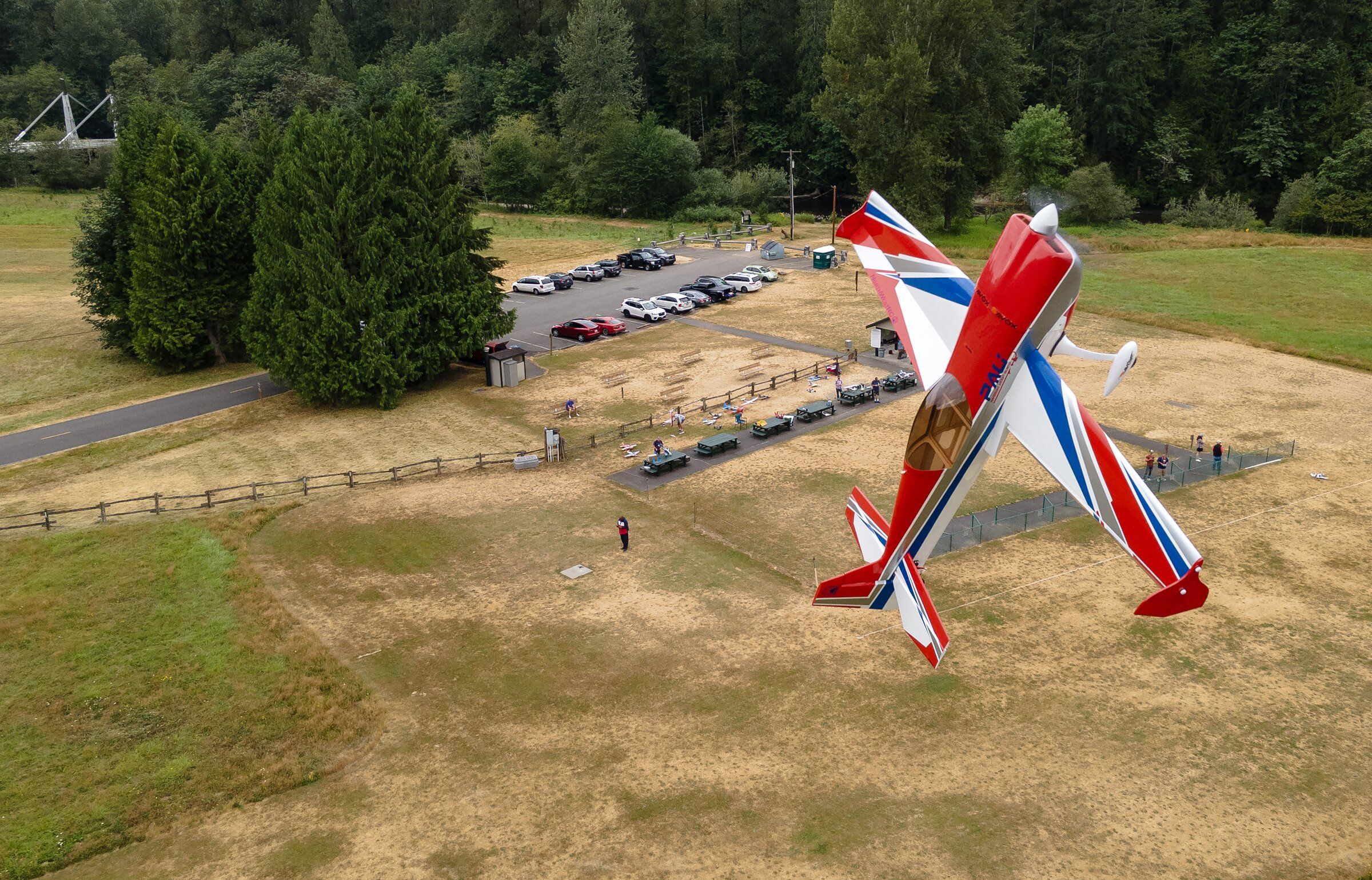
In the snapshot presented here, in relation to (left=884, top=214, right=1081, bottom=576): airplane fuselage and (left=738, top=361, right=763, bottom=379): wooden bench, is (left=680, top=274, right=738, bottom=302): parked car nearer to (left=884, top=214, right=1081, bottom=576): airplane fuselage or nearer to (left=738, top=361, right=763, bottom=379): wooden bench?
(left=738, top=361, right=763, bottom=379): wooden bench

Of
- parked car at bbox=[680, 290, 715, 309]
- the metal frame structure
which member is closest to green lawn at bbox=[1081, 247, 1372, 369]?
parked car at bbox=[680, 290, 715, 309]

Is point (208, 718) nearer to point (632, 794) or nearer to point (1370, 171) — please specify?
point (632, 794)

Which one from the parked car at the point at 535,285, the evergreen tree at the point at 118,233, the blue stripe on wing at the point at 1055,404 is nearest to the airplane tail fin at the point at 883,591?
the blue stripe on wing at the point at 1055,404

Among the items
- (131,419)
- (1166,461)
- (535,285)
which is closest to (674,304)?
(535,285)

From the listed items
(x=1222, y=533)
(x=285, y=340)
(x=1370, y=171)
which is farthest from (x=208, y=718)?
(x=1370, y=171)

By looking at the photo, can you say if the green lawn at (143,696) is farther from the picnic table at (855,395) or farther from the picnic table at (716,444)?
the picnic table at (855,395)

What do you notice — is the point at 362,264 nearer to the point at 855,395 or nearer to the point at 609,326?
the point at 609,326
